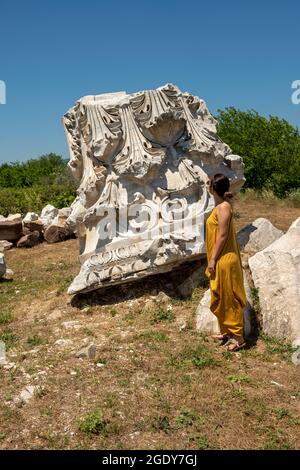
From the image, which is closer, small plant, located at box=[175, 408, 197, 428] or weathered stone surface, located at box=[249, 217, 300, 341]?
small plant, located at box=[175, 408, 197, 428]

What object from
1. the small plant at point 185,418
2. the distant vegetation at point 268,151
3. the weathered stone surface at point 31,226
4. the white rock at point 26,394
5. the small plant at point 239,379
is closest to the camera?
the small plant at point 185,418

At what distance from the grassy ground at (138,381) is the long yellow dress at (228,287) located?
0.31 m

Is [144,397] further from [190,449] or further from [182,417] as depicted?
[190,449]

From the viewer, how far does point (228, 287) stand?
Answer: 5070 mm

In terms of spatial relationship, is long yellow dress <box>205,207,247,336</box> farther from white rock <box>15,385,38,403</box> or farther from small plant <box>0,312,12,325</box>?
small plant <box>0,312,12,325</box>

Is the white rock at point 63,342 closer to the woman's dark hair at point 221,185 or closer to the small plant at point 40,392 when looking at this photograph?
the small plant at point 40,392

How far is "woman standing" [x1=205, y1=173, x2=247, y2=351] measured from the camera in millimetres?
5043

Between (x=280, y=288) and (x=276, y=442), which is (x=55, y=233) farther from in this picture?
(x=276, y=442)

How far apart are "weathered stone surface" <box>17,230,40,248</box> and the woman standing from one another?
7.59 meters

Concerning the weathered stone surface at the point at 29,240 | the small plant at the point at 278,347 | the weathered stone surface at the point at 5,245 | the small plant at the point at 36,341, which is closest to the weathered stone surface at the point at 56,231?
the weathered stone surface at the point at 29,240

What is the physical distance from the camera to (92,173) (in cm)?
675

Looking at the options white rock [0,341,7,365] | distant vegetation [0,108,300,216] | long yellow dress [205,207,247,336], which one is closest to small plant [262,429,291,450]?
long yellow dress [205,207,247,336]

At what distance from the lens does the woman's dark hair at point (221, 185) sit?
198 inches
